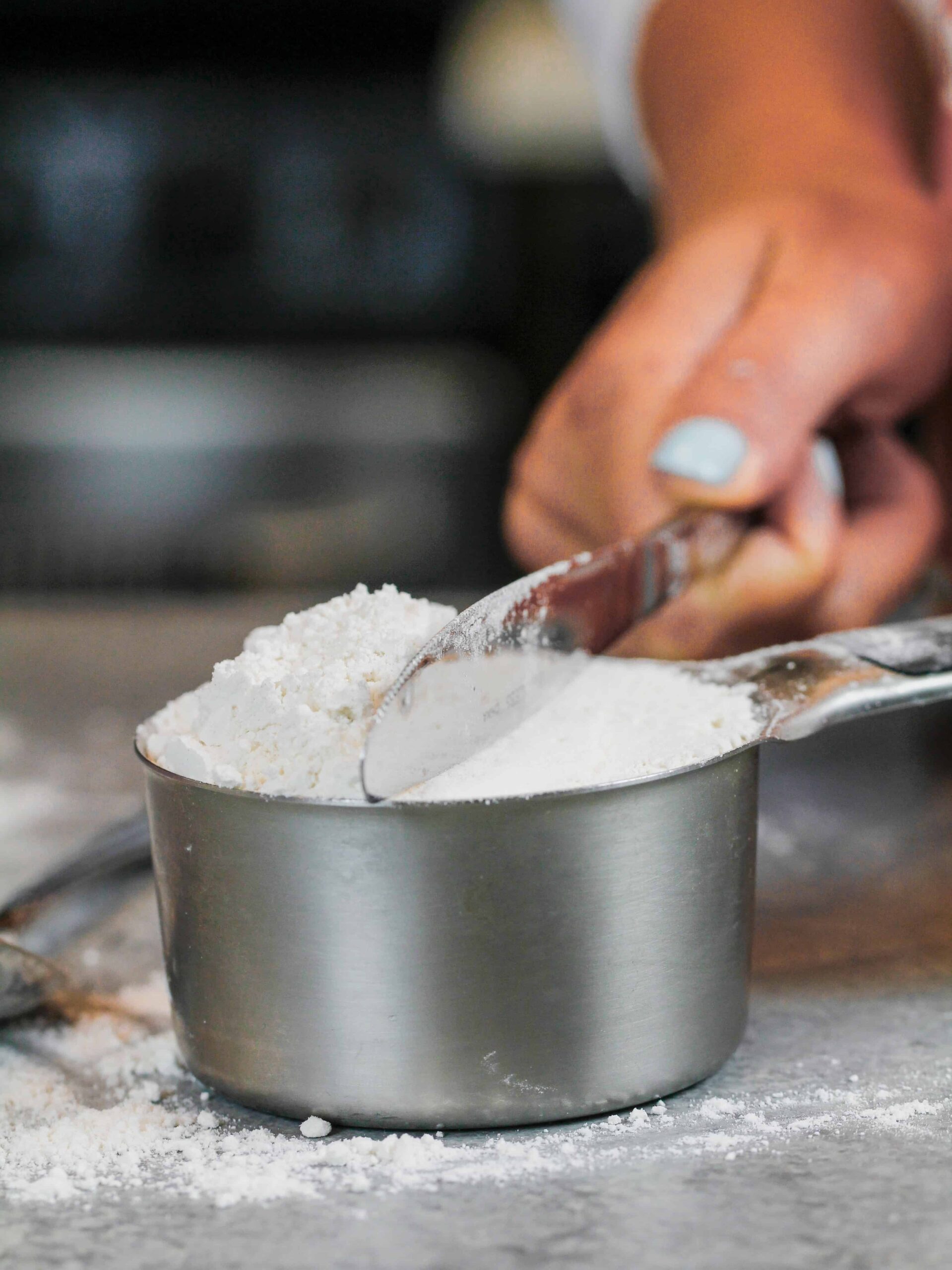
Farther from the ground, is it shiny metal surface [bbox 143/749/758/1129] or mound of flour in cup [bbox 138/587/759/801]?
mound of flour in cup [bbox 138/587/759/801]

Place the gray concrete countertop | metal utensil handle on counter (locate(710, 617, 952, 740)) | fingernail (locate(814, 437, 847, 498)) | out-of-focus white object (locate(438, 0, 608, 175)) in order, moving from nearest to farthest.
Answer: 1. the gray concrete countertop
2. metal utensil handle on counter (locate(710, 617, 952, 740))
3. fingernail (locate(814, 437, 847, 498))
4. out-of-focus white object (locate(438, 0, 608, 175))

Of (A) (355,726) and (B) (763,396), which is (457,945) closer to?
(A) (355,726)

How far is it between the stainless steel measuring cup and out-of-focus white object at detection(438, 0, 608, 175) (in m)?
2.49

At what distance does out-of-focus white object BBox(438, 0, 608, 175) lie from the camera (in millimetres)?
2777

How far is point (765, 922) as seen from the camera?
0.62 metres

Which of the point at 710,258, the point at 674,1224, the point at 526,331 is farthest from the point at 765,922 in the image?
the point at 526,331

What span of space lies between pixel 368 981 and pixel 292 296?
151 inches

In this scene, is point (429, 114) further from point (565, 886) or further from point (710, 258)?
point (565, 886)

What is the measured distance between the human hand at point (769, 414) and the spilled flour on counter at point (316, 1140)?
339mm

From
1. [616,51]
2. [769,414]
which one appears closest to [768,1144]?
[769,414]

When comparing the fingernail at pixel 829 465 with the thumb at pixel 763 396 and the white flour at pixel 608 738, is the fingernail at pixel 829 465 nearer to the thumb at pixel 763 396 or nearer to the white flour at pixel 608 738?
the thumb at pixel 763 396

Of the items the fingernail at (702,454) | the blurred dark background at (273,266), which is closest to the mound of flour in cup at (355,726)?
the fingernail at (702,454)

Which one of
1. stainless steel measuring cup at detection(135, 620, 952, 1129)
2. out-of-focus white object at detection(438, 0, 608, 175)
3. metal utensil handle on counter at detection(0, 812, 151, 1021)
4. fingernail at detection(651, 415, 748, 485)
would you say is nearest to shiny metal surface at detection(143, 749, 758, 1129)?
stainless steel measuring cup at detection(135, 620, 952, 1129)

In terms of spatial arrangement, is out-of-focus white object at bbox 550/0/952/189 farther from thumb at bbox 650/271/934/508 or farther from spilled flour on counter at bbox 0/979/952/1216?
spilled flour on counter at bbox 0/979/952/1216
